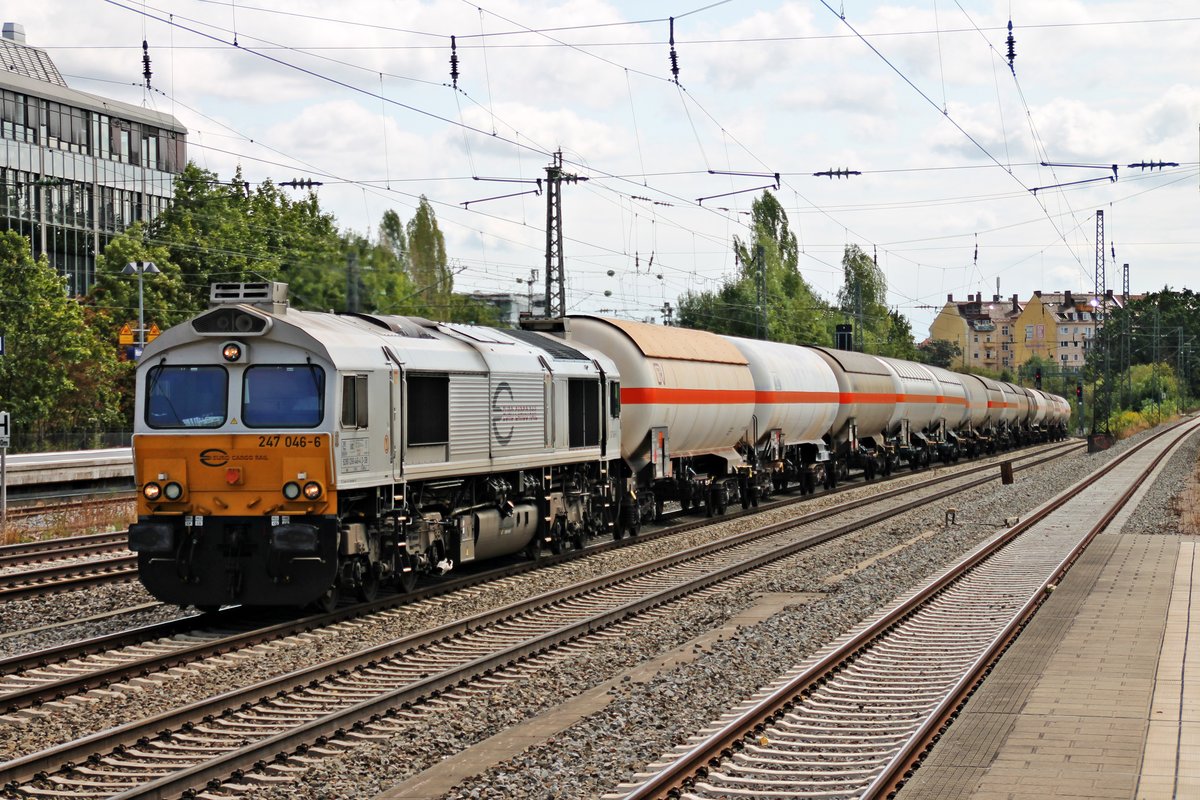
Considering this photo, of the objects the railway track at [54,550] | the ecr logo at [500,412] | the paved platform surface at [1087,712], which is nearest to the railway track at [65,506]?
the railway track at [54,550]

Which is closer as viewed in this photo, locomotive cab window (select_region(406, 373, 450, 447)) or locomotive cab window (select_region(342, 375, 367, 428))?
locomotive cab window (select_region(342, 375, 367, 428))

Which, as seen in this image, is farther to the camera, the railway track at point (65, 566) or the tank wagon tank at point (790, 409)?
the tank wagon tank at point (790, 409)

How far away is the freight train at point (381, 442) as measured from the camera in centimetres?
1531

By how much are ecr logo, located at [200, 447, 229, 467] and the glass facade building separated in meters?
54.6

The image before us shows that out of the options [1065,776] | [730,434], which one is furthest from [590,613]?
[730,434]

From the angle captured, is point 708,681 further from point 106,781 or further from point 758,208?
point 758,208

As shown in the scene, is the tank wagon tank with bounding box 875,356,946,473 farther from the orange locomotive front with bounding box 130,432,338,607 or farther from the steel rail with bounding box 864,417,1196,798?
the orange locomotive front with bounding box 130,432,338,607

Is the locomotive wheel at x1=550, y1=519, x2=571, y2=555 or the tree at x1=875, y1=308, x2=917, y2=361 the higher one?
the tree at x1=875, y1=308, x2=917, y2=361

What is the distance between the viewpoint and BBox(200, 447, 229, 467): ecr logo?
15430 millimetres

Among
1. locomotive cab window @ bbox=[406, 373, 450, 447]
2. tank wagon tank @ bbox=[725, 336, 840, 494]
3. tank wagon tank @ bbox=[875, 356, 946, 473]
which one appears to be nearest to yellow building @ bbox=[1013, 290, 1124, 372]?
tank wagon tank @ bbox=[875, 356, 946, 473]

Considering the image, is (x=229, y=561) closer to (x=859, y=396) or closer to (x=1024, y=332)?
(x=859, y=396)

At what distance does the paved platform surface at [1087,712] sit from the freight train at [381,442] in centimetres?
740

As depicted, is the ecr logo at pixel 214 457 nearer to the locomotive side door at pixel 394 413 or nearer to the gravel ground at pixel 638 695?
the locomotive side door at pixel 394 413

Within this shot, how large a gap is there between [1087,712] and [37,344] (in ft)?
140
